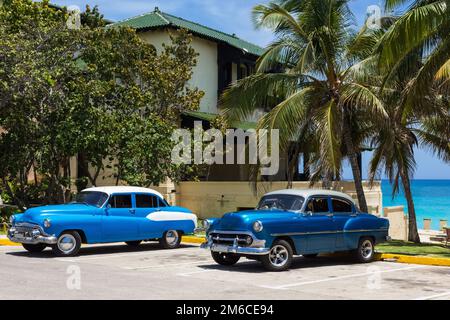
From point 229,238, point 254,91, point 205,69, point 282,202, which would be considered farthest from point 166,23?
point 229,238

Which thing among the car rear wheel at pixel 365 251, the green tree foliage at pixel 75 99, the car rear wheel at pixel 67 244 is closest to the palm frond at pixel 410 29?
the car rear wheel at pixel 365 251

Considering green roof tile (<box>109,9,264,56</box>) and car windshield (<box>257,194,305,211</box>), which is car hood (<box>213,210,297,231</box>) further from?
green roof tile (<box>109,9,264,56</box>)

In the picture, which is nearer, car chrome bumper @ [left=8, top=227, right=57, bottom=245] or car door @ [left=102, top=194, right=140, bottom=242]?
→ car chrome bumper @ [left=8, top=227, right=57, bottom=245]

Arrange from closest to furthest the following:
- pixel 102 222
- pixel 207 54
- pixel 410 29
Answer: pixel 410 29 < pixel 102 222 < pixel 207 54

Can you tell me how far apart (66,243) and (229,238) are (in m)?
4.79

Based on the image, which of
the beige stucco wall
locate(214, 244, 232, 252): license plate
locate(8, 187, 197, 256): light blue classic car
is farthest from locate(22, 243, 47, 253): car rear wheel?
the beige stucco wall

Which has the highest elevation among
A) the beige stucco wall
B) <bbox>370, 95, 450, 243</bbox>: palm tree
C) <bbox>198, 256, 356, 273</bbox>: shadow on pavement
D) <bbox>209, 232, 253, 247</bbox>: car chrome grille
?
the beige stucco wall

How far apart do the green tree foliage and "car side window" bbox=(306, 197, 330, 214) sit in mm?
10837

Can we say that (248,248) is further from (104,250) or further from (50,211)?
(104,250)

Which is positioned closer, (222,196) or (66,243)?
(66,243)

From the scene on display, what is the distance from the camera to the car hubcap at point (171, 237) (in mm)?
18797

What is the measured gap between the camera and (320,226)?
14555 mm

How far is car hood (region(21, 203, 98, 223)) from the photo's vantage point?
16.1 metres
